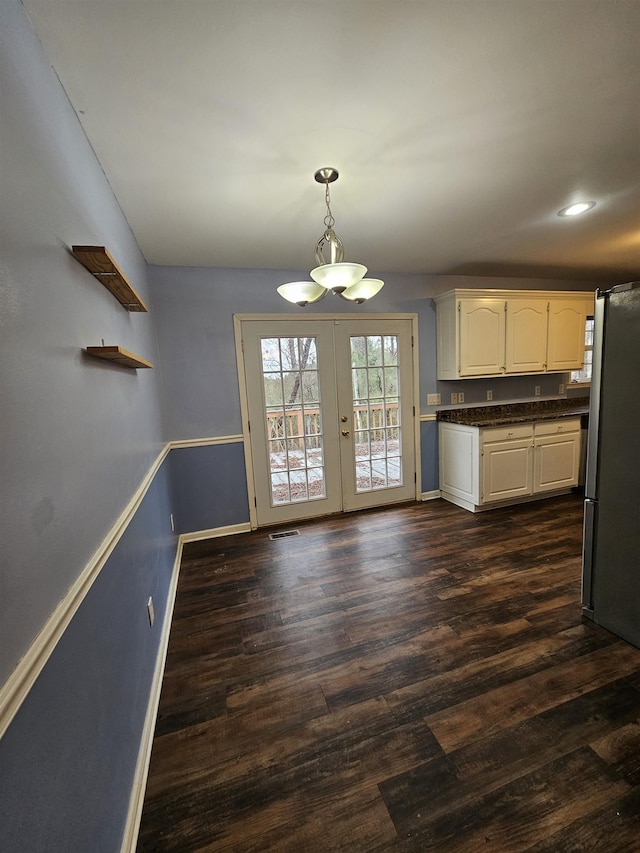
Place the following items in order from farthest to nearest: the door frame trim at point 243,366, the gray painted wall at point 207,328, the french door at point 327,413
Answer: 1. the french door at point 327,413
2. the door frame trim at point 243,366
3. the gray painted wall at point 207,328

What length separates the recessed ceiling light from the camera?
7.22 ft

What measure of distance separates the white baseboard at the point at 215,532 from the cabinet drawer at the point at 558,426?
308 centimetres

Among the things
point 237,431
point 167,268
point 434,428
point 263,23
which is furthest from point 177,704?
point 434,428

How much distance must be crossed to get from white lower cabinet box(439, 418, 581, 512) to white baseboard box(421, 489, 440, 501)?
0.47 ft

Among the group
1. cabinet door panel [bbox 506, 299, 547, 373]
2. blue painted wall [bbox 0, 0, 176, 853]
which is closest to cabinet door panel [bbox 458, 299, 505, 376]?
cabinet door panel [bbox 506, 299, 547, 373]

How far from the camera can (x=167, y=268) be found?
2.95 m

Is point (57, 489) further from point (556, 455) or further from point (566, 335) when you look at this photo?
point (566, 335)

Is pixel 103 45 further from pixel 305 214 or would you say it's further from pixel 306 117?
pixel 305 214

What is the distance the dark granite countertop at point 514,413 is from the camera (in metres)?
3.53

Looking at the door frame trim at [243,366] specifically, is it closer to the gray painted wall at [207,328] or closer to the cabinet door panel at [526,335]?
the gray painted wall at [207,328]

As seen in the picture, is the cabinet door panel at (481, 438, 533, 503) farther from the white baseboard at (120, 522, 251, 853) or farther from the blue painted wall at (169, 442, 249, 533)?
the white baseboard at (120, 522, 251, 853)

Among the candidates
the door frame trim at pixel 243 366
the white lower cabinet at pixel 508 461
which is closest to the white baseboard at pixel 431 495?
the white lower cabinet at pixel 508 461

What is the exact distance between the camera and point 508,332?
359 cm

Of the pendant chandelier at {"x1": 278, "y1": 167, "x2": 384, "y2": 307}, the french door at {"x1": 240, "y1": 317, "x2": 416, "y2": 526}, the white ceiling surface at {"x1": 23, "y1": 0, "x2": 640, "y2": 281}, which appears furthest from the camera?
the french door at {"x1": 240, "y1": 317, "x2": 416, "y2": 526}
